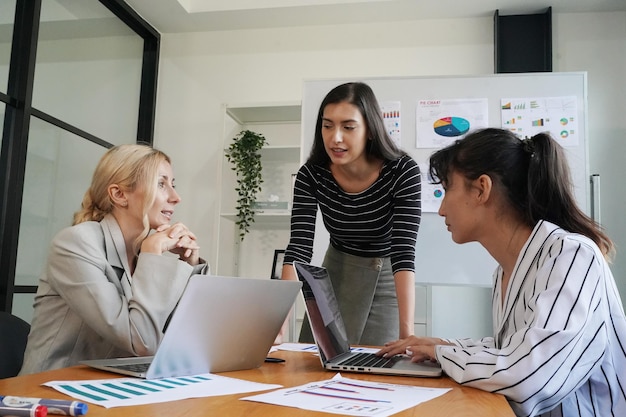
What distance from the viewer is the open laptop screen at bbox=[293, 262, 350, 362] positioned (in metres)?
1.01

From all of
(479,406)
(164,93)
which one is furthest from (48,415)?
(164,93)

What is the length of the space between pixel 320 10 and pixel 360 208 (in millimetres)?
2138

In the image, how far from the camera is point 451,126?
2.92 metres

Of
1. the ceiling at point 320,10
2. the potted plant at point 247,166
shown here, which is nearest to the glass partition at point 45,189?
the potted plant at point 247,166

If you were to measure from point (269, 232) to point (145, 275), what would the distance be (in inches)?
97.6

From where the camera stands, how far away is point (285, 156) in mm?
3486

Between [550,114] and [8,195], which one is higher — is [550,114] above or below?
above

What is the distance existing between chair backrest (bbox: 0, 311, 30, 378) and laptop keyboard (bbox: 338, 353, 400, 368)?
697 millimetres

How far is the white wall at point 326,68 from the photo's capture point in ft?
10.6

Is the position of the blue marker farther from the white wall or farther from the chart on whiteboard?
the white wall

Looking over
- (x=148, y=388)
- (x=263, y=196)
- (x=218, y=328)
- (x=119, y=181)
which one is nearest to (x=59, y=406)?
(x=148, y=388)

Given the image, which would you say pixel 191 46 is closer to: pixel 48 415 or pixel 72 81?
pixel 72 81

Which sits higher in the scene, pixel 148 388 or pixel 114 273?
pixel 114 273

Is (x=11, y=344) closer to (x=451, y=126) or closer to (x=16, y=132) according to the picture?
(x=16, y=132)
